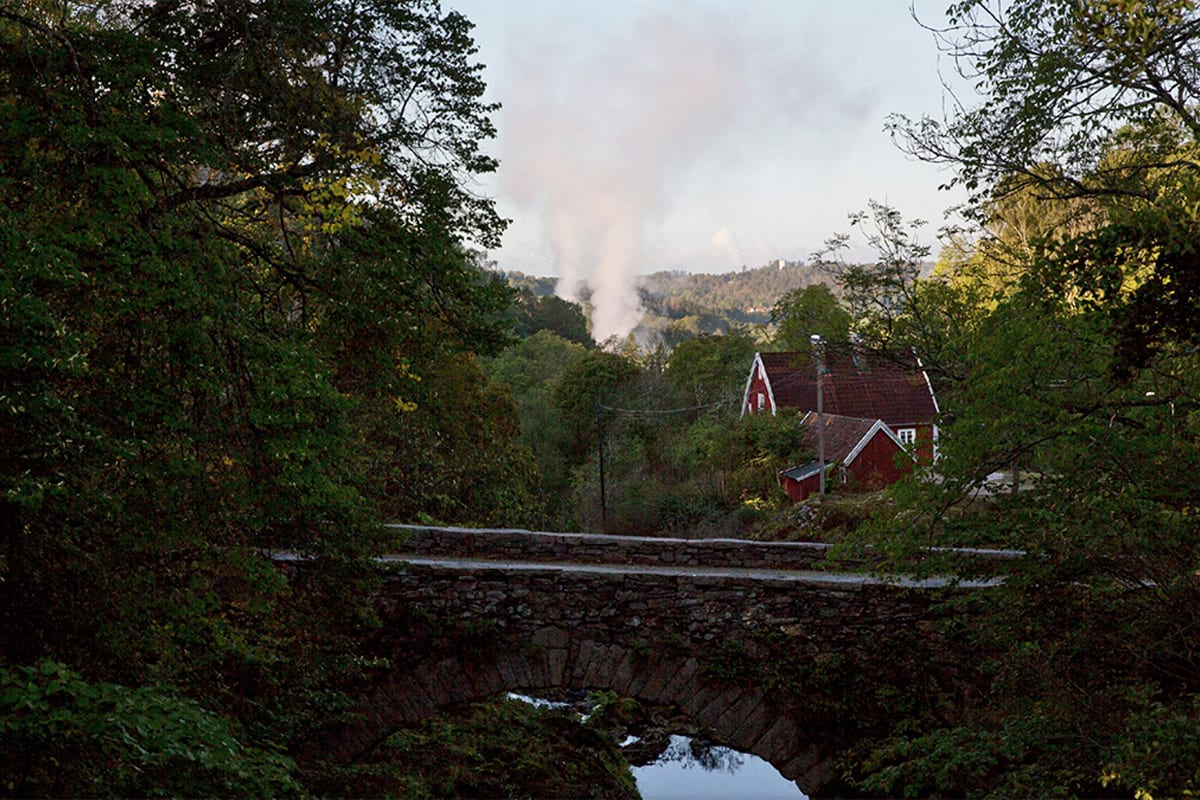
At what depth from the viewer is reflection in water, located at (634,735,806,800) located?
14.7 metres

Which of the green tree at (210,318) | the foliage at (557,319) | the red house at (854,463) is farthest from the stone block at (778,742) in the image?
the foliage at (557,319)

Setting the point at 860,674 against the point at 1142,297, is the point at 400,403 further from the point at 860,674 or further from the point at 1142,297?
the point at 1142,297

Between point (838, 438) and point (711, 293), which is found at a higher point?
point (711, 293)

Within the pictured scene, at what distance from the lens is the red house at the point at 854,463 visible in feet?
73.0

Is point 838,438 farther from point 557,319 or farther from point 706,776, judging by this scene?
point 557,319

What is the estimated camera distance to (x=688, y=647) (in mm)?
9773

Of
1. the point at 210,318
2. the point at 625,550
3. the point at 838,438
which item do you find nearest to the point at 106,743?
the point at 210,318

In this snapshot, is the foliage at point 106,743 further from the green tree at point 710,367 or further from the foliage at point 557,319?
the foliage at point 557,319

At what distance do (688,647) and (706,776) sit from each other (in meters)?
6.90

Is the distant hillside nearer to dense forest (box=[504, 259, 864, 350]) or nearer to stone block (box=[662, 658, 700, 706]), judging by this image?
dense forest (box=[504, 259, 864, 350])

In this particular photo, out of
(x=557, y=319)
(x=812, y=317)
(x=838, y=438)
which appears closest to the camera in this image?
(x=812, y=317)

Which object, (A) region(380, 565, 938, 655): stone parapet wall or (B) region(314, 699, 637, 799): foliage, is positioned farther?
(B) region(314, 699, 637, 799): foliage

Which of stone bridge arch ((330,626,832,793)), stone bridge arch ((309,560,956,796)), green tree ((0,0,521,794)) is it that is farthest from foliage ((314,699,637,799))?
green tree ((0,0,521,794))

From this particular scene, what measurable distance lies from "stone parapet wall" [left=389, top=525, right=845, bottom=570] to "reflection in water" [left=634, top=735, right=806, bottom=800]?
4.20 meters
